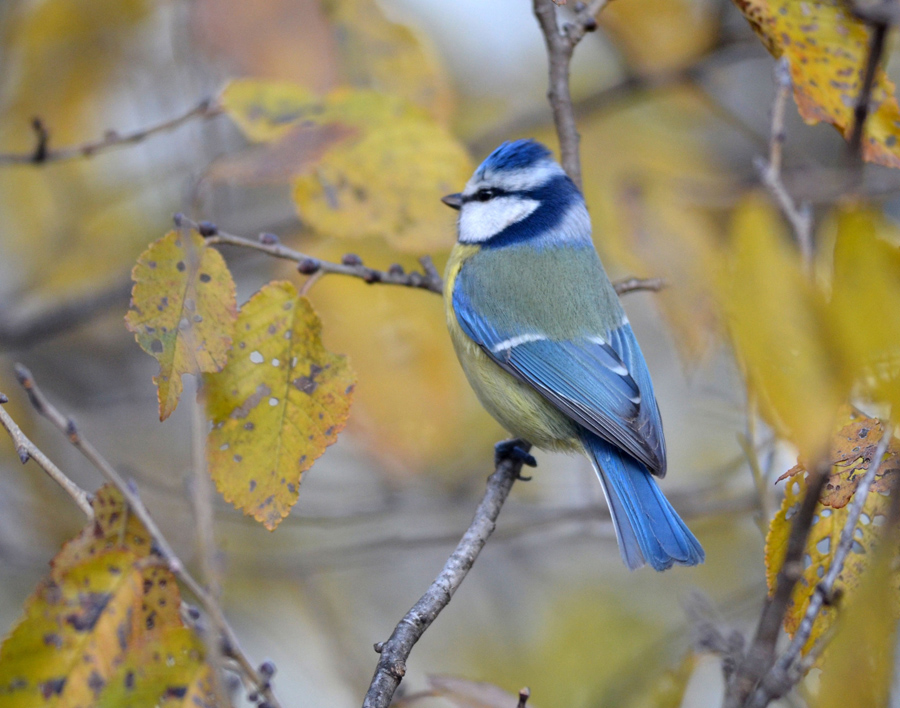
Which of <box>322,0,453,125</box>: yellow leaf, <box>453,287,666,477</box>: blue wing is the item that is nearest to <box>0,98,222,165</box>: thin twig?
Answer: <box>322,0,453,125</box>: yellow leaf

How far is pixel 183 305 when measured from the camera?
117 cm

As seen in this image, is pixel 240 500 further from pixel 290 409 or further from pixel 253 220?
pixel 253 220

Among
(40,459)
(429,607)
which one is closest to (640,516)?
(429,607)

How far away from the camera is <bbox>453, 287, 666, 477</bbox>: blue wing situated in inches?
64.9

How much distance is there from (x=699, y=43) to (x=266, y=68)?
50.1 inches

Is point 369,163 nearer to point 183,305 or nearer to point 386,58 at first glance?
point 386,58

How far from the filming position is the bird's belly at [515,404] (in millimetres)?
1767

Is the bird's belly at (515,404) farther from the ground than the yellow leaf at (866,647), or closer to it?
closer to it

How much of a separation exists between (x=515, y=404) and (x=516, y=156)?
64cm

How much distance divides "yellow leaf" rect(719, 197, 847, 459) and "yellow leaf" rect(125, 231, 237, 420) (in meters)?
0.81

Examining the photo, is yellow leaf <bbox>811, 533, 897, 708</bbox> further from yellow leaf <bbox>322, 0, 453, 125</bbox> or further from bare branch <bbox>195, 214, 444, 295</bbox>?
yellow leaf <bbox>322, 0, 453, 125</bbox>

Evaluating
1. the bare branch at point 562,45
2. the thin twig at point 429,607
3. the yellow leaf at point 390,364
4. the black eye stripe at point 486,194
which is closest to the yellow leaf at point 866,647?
the thin twig at point 429,607

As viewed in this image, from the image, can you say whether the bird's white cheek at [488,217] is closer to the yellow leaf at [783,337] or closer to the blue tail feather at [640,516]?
the blue tail feather at [640,516]

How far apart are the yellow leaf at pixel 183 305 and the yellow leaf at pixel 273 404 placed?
8 centimetres
